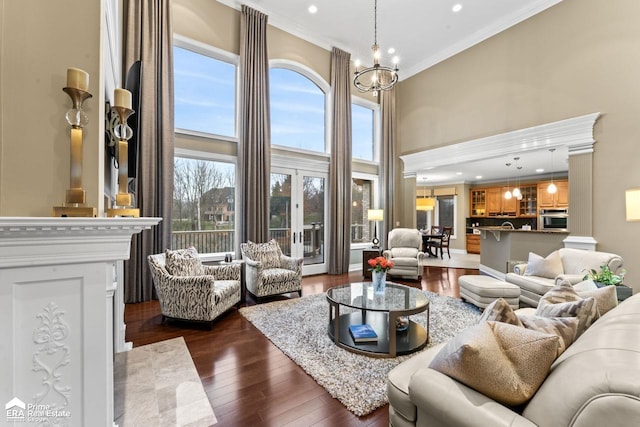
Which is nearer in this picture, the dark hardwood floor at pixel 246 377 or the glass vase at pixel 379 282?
the dark hardwood floor at pixel 246 377

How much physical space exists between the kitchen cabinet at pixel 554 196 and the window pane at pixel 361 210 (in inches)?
245

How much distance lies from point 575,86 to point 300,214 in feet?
17.8

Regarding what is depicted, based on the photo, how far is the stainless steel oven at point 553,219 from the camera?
8.90 metres

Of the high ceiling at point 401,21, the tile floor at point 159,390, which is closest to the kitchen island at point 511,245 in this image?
the high ceiling at point 401,21

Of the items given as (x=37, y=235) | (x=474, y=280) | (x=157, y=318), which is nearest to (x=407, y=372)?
(x=37, y=235)

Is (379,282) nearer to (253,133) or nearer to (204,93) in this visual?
(253,133)

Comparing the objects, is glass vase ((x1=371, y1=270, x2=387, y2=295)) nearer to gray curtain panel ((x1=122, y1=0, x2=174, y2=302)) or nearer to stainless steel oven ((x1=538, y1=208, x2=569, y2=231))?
gray curtain panel ((x1=122, y1=0, x2=174, y2=302))

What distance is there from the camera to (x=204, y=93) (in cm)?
511

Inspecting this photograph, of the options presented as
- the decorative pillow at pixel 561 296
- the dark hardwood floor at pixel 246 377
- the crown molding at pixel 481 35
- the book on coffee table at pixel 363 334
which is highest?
the crown molding at pixel 481 35

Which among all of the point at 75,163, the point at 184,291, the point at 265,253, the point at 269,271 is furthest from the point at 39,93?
the point at 265,253

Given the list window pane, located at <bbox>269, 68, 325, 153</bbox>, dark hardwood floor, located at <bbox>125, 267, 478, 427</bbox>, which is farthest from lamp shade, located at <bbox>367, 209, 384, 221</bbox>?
dark hardwood floor, located at <bbox>125, 267, 478, 427</bbox>

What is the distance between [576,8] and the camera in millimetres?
4789

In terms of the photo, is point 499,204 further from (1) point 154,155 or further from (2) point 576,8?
(1) point 154,155

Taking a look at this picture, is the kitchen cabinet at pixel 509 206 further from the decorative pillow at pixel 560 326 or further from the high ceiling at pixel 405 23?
the decorative pillow at pixel 560 326
